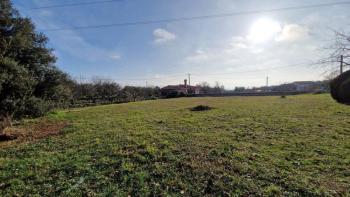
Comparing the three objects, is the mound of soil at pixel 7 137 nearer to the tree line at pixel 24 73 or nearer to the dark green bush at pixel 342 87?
the tree line at pixel 24 73

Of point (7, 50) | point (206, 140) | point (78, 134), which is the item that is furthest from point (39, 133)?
point (206, 140)

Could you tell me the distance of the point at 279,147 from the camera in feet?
20.5

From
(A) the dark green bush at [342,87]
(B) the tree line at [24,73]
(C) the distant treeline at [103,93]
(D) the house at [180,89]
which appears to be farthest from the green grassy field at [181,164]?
(D) the house at [180,89]

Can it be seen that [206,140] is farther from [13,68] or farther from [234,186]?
[13,68]

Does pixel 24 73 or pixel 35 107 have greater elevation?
pixel 24 73

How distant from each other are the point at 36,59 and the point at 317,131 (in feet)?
43.1

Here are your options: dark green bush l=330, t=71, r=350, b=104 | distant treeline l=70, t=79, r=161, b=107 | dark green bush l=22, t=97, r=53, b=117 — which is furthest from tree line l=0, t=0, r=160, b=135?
distant treeline l=70, t=79, r=161, b=107

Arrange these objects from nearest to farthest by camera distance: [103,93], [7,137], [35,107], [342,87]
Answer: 1. [7,137]
2. [35,107]
3. [342,87]
4. [103,93]

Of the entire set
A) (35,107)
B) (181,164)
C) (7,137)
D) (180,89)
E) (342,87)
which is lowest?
(181,164)

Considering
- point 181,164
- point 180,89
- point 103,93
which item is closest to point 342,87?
point 181,164

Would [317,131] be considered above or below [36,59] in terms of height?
below

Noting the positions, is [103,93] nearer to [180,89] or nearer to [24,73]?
[24,73]

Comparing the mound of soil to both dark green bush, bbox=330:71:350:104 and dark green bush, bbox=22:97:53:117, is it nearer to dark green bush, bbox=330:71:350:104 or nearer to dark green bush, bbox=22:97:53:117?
dark green bush, bbox=22:97:53:117

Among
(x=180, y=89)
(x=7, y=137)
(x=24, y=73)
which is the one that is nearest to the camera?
(x=7, y=137)
